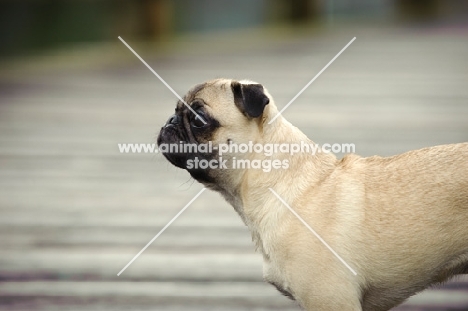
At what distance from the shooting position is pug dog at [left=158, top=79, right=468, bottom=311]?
2717 millimetres

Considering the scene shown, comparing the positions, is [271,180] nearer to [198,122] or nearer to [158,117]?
[198,122]

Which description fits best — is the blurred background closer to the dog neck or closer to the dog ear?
the dog neck

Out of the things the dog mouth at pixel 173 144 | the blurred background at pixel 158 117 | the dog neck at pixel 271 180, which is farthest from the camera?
the blurred background at pixel 158 117

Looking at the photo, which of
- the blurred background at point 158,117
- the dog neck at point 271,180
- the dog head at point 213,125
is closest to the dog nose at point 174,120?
the dog head at point 213,125

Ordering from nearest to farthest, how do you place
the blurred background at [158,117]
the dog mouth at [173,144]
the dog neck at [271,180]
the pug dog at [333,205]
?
the pug dog at [333,205], the dog neck at [271,180], the dog mouth at [173,144], the blurred background at [158,117]

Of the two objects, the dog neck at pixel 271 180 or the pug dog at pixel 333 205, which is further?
the dog neck at pixel 271 180

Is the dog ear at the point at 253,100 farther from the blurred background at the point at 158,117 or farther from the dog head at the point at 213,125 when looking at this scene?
the blurred background at the point at 158,117

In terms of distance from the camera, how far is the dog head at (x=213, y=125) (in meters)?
2.95

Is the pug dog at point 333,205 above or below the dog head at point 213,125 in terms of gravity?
below

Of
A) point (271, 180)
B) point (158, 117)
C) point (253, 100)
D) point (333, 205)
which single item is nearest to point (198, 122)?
point (253, 100)

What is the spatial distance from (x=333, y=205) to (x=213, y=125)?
0.54m

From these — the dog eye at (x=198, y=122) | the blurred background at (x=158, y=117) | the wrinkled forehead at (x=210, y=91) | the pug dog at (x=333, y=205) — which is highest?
the wrinkled forehead at (x=210, y=91)

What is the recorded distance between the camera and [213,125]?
2.99 meters

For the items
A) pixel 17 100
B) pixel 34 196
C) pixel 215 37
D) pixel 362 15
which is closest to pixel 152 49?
pixel 215 37
